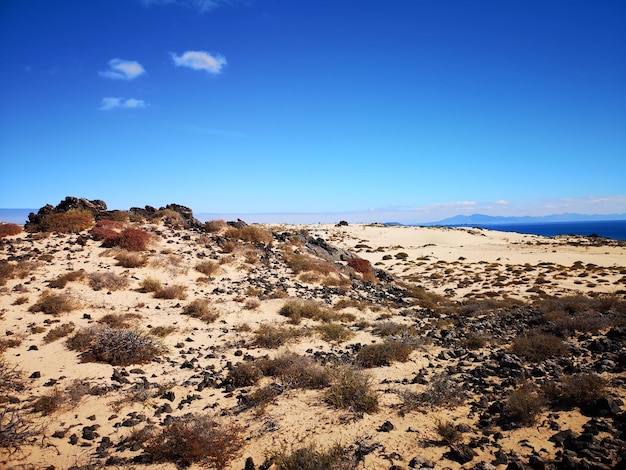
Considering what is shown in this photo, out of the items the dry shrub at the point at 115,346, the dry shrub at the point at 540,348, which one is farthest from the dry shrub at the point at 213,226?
the dry shrub at the point at 540,348

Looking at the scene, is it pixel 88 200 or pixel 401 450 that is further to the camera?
pixel 88 200

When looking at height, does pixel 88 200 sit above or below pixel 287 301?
above

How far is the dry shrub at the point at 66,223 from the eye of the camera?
21.2 m

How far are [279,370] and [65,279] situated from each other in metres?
11.4

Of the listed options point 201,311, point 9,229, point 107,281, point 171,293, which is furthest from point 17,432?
point 9,229

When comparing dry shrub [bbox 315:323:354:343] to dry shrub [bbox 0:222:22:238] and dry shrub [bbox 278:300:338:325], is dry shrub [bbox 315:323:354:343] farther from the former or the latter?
dry shrub [bbox 0:222:22:238]

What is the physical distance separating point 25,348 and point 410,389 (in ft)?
35.7

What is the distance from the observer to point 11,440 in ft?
18.9

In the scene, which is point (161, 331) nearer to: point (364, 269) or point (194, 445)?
point (194, 445)

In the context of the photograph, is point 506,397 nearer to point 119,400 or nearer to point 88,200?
point 119,400

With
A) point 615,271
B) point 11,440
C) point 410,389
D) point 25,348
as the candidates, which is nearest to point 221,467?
point 11,440

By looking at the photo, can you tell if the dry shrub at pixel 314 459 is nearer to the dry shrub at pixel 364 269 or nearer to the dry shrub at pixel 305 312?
the dry shrub at pixel 305 312

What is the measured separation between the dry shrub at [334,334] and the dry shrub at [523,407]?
18.2ft

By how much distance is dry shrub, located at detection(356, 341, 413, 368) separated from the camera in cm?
939
